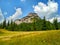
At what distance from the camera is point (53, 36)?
1351 inches

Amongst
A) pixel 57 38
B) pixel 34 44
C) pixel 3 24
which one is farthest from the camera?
pixel 3 24

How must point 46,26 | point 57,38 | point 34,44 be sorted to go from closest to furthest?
point 34,44, point 57,38, point 46,26

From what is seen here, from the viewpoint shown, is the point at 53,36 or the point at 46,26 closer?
the point at 53,36

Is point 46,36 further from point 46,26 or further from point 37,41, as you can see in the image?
point 46,26

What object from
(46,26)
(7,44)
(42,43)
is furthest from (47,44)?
(46,26)

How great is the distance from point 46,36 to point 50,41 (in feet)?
8.45

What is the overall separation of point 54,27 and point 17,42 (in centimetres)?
8446

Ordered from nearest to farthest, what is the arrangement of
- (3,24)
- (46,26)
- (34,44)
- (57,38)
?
(34,44)
(57,38)
(46,26)
(3,24)

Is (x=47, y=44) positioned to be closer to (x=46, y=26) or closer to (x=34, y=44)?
(x=34, y=44)

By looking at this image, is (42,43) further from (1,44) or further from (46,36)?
(1,44)

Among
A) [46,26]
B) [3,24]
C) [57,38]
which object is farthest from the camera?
[3,24]

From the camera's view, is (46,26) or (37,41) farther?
(46,26)

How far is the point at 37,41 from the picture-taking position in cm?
3147

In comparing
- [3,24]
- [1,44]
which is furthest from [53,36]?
[3,24]
